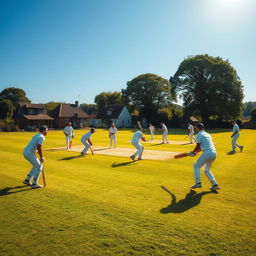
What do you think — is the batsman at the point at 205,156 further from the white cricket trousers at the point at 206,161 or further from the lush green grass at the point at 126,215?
the lush green grass at the point at 126,215

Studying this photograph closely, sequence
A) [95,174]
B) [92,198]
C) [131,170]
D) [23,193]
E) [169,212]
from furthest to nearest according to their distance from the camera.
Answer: [131,170]
[95,174]
[23,193]
[92,198]
[169,212]

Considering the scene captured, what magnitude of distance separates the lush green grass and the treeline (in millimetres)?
48168

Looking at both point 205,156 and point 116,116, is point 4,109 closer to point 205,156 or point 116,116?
point 116,116

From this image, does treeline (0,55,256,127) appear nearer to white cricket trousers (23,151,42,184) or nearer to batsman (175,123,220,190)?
batsman (175,123,220,190)

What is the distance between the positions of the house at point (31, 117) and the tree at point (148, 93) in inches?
1073

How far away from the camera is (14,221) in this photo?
5.41 meters

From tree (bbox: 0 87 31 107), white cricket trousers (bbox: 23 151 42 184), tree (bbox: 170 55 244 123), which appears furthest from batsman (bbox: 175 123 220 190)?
tree (bbox: 0 87 31 107)

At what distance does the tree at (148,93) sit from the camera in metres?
67.4

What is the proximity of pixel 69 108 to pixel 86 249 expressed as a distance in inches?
2489

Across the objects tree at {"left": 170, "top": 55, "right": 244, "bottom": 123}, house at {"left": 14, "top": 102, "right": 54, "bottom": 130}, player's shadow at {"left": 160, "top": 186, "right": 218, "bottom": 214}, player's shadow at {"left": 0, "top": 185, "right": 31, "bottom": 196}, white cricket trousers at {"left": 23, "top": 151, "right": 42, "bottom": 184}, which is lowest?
player's shadow at {"left": 0, "top": 185, "right": 31, "bottom": 196}

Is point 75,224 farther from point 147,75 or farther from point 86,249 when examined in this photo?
point 147,75

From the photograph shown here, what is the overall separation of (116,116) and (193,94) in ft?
80.6

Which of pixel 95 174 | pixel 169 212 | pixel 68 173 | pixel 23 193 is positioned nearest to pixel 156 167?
pixel 95 174

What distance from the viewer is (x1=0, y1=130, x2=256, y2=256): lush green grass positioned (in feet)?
14.2
